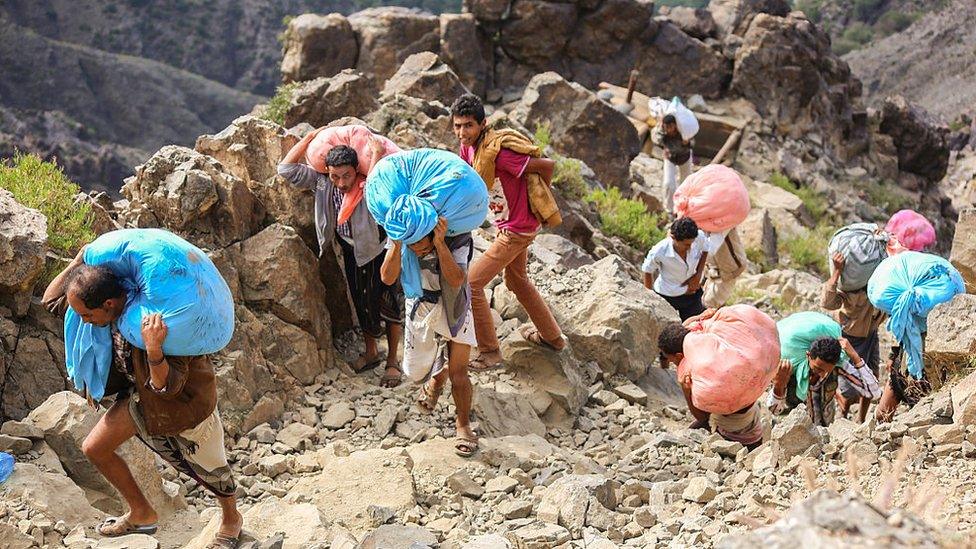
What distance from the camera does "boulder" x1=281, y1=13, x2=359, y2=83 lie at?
59.3 ft

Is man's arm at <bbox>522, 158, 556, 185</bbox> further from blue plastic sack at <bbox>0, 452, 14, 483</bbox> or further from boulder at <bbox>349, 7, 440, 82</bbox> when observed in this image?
boulder at <bbox>349, 7, 440, 82</bbox>

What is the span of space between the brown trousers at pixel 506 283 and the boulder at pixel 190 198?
63.7 inches

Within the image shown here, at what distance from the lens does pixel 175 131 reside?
138 feet

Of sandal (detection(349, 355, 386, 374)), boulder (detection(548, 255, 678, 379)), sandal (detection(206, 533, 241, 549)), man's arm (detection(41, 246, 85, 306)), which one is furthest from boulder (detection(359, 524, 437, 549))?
boulder (detection(548, 255, 678, 379))

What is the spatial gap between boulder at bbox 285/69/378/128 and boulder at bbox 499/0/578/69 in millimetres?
11711

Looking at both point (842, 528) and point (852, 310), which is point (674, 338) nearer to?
point (852, 310)

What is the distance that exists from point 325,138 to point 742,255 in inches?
134

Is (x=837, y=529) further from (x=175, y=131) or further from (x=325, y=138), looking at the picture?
(x=175, y=131)

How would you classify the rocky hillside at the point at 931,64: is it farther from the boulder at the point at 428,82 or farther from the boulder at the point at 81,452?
Answer: the boulder at the point at 81,452

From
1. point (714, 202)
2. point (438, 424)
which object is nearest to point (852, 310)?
point (714, 202)

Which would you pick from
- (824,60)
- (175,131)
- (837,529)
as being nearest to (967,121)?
(824,60)

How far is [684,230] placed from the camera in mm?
6969

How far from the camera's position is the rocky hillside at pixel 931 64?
38.8 metres

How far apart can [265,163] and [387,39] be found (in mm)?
12111
